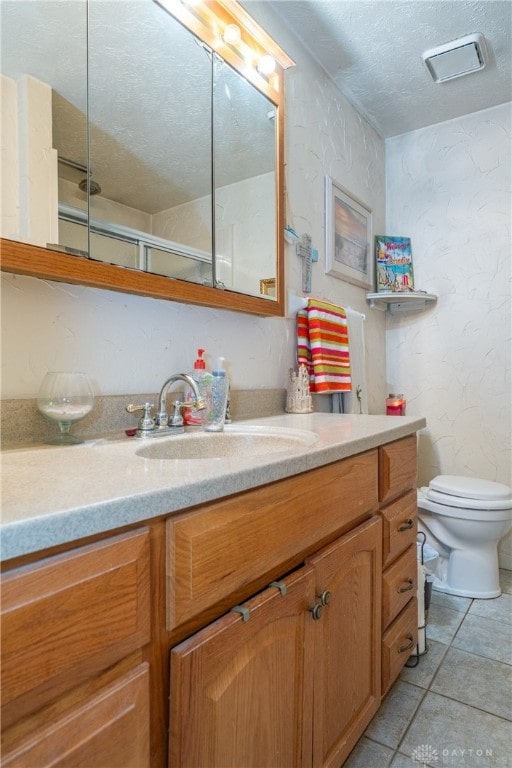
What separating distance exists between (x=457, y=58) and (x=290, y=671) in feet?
7.73

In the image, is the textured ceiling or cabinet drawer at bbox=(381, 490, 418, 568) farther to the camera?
the textured ceiling

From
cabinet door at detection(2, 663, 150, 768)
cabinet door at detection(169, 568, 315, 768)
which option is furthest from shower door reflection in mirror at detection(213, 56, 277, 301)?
cabinet door at detection(2, 663, 150, 768)

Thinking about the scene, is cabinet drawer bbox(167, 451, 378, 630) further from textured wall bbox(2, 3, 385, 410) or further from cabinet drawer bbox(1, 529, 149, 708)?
textured wall bbox(2, 3, 385, 410)

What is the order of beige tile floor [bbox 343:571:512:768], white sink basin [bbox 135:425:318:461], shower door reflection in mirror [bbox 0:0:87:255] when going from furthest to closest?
→ beige tile floor [bbox 343:571:512:768]
white sink basin [bbox 135:425:318:461]
shower door reflection in mirror [bbox 0:0:87:255]

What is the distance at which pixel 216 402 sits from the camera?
3.80ft

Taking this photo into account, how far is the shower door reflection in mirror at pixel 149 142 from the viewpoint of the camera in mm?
1022

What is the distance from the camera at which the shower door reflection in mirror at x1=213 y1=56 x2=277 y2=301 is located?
1.37 m

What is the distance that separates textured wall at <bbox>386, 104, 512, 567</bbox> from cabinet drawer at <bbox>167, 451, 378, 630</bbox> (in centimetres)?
163

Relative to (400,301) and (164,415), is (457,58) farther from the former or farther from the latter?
(164,415)

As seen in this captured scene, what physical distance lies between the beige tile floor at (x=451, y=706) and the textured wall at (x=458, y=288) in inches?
30.3

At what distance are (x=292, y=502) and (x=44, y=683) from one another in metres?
0.46

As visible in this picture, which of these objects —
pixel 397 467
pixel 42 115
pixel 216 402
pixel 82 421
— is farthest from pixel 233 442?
pixel 42 115

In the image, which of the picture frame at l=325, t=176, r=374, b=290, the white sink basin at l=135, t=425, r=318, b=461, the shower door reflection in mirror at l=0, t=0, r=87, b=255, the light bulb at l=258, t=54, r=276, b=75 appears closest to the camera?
the shower door reflection in mirror at l=0, t=0, r=87, b=255

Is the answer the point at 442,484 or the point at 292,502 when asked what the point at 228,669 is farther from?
the point at 442,484
